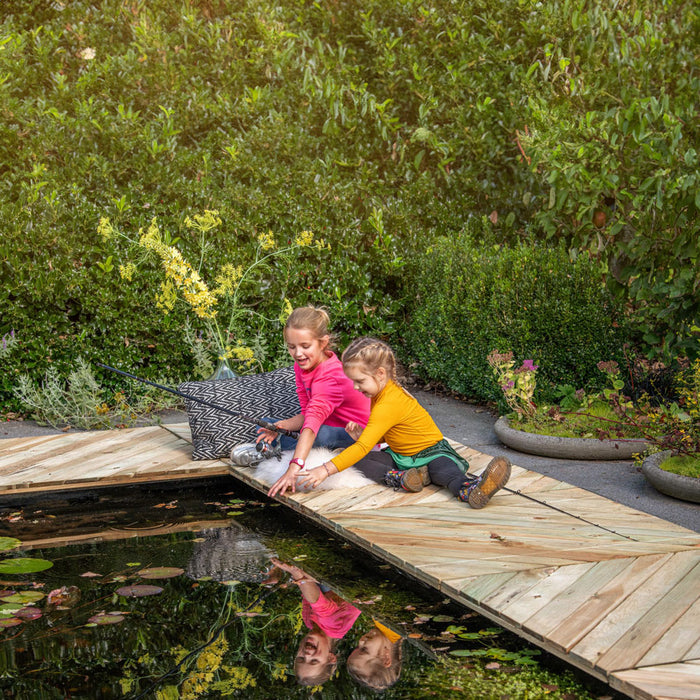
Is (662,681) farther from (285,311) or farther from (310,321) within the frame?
(285,311)

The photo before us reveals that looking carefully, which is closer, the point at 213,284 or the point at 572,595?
the point at 572,595

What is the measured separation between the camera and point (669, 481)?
4574 millimetres

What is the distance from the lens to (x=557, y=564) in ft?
11.2

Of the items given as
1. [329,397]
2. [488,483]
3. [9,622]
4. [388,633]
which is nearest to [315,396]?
[329,397]

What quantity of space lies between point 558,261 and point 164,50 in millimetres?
5405

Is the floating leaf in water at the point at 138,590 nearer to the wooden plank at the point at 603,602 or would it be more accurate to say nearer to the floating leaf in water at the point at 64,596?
the floating leaf in water at the point at 64,596

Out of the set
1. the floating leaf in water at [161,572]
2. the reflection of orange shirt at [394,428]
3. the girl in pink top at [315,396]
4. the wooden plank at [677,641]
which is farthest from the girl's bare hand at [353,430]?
the wooden plank at [677,641]

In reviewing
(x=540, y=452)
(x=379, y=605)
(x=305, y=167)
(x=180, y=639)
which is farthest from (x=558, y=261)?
(x=180, y=639)

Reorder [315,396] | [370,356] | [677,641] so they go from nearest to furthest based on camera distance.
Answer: [677,641] → [370,356] → [315,396]

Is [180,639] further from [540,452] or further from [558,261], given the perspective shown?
[558,261]

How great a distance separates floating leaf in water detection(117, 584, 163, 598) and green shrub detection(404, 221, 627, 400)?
11.9 feet

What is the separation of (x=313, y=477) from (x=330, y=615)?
3.64 ft

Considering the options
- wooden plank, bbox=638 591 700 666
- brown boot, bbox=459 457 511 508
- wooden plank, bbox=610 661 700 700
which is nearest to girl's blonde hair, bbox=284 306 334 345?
brown boot, bbox=459 457 511 508

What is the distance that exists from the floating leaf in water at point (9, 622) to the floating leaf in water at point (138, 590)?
428 mm
